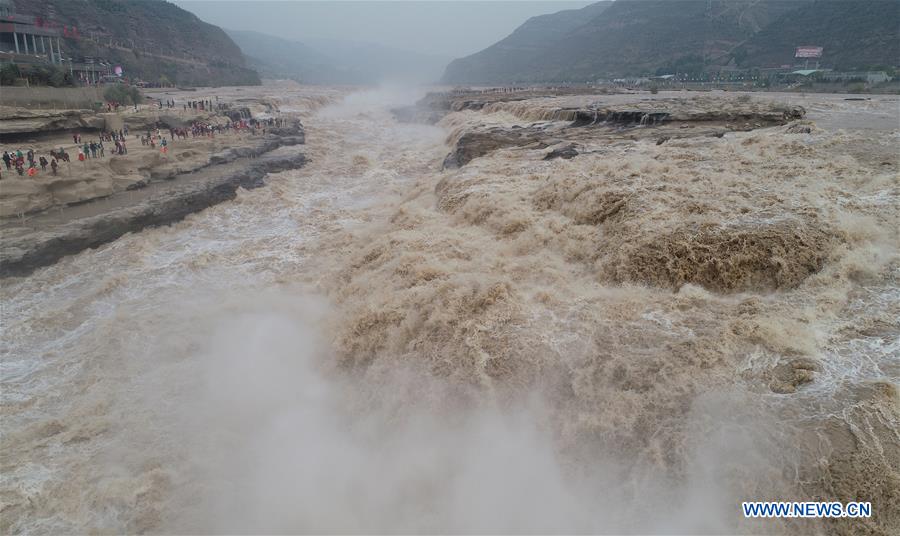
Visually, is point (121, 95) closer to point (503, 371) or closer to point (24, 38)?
point (24, 38)

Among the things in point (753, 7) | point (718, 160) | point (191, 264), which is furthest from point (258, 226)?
point (753, 7)

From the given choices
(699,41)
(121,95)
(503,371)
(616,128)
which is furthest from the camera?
(699,41)

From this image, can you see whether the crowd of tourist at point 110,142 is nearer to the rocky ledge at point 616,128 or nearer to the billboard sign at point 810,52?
the rocky ledge at point 616,128

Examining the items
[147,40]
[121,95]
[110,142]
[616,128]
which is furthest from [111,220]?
[147,40]

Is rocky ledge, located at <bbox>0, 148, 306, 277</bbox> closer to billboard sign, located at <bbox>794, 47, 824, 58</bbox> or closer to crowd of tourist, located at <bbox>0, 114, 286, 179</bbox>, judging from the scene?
crowd of tourist, located at <bbox>0, 114, 286, 179</bbox>

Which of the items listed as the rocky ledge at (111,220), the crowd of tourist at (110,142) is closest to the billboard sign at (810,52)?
the crowd of tourist at (110,142)

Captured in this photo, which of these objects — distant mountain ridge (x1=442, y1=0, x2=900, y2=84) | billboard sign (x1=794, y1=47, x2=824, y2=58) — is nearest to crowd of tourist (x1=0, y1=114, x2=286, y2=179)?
distant mountain ridge (x1=442, y1=0, x2=900, y2=84)

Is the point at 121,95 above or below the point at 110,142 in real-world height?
above
